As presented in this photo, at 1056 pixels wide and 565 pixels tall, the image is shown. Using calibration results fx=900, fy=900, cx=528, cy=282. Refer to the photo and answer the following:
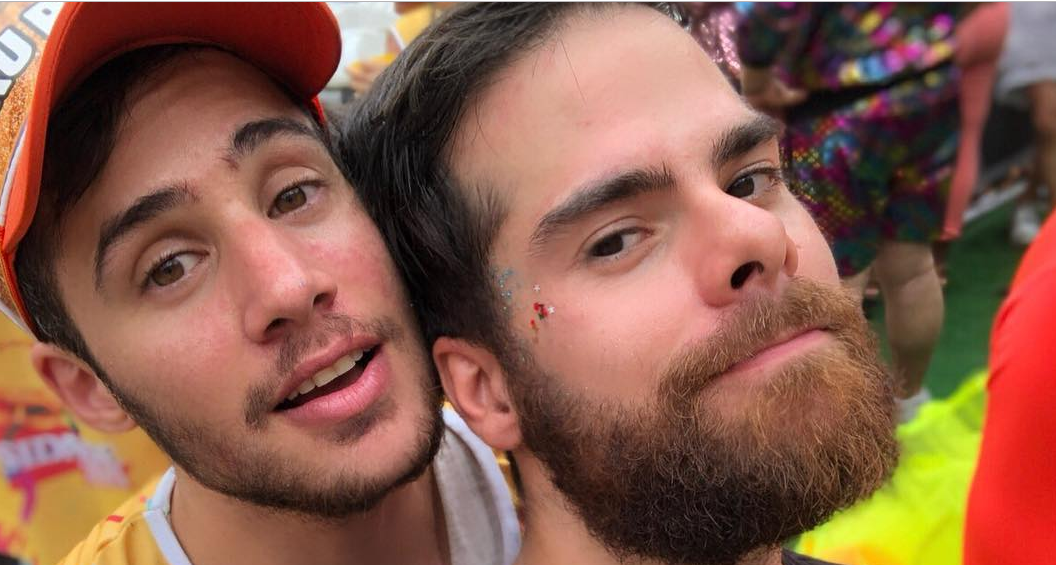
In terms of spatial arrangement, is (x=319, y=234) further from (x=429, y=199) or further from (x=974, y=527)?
(x=974, y=527)

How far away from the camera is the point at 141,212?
4.08ft

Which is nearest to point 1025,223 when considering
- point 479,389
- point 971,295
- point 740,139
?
point 971,295

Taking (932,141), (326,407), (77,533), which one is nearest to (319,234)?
(326,407)

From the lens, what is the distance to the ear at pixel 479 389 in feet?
4.44

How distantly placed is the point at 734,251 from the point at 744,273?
4 cm

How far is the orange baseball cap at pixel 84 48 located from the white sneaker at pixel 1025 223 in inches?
169

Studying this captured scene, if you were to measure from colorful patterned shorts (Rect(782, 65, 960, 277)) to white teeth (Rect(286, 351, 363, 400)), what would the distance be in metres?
1.56

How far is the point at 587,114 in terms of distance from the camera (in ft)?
3.97

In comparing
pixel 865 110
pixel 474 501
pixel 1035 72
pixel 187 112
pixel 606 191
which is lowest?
pixel 1035 72

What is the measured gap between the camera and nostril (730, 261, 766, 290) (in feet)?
3.73

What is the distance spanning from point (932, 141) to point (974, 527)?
1.39 m

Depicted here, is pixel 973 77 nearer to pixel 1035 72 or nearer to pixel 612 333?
pixel 1035 72

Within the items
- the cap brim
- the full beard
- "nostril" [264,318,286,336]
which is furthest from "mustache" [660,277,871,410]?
the cap brim

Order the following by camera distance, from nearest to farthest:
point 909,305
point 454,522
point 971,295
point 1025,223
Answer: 1. point 454,522
2. point 909,305
3. point 971,295
4. point 1025,223
